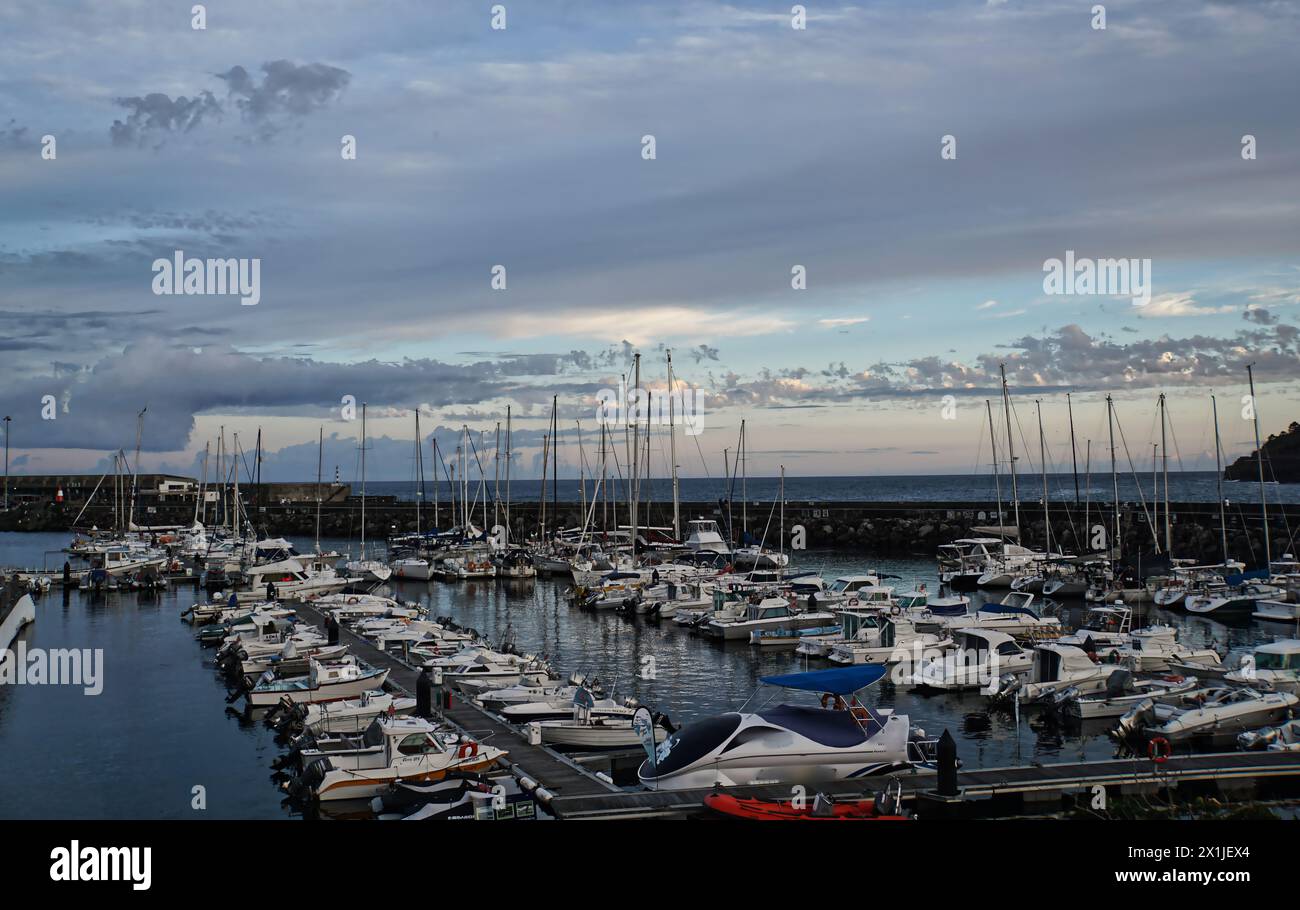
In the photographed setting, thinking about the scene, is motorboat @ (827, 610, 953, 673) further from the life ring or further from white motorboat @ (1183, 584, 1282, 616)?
white motorboat @ (1183, 584, 1282, 616)

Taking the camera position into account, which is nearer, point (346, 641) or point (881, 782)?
point (881, 782)

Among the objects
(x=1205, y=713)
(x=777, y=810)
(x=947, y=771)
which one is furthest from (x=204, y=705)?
(x=1205, y=713)

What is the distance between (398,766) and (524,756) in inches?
110

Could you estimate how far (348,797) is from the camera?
20750 mm

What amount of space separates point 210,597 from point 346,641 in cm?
2375

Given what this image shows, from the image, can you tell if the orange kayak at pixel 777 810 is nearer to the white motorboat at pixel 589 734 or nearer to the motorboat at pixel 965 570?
the white motorboat at pixel 589 734

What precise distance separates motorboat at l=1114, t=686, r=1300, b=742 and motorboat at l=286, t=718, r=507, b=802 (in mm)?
15930

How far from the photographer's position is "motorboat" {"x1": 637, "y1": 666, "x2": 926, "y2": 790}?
20.0 meters

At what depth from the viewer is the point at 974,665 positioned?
112 ft

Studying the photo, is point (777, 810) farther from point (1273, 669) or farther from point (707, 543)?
point (707, 543)

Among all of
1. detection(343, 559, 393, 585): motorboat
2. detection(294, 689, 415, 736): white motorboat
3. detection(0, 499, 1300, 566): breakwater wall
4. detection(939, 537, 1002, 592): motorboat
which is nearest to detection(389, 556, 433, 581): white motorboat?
detection(343, 559, 393, 585): motorboat
